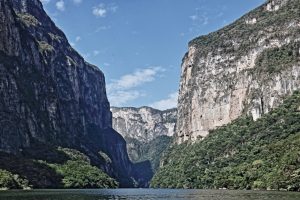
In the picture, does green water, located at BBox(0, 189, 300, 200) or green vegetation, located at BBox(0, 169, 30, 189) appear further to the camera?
green vegetation, located at BBox(0, 169, 30, 189)

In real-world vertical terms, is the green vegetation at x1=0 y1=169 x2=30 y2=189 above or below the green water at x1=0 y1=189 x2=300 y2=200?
above

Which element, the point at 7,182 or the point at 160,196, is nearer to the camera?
the point at 160,196

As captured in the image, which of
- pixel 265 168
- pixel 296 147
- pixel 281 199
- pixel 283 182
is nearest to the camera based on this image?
pixel 281 199

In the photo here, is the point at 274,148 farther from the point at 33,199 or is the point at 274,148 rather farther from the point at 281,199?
the point at 33,199

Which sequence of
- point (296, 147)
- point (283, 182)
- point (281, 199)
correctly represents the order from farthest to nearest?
point (296, 147) → point (283, 182) → point (281, 199)

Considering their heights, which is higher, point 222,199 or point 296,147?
point 296,147

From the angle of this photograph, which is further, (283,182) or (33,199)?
(283,182)

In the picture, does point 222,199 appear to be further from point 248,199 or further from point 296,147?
point 296,147

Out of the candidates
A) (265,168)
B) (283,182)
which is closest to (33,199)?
(283,182)

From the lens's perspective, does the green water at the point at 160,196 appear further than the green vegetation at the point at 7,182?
No

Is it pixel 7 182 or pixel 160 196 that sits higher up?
pixel 7 182

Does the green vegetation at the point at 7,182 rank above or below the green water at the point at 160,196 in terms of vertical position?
above
